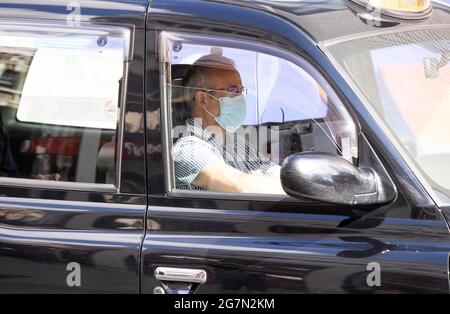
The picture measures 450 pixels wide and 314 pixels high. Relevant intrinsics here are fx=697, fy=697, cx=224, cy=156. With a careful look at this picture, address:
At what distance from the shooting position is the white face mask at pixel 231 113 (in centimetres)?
251

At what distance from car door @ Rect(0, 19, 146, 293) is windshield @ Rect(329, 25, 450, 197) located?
30.5 inches

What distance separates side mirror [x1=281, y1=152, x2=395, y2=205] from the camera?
210 cm

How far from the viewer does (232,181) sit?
2438mm

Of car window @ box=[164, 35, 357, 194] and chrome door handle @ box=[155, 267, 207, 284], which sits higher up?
car window @ box=[164, 35, 357, 194]

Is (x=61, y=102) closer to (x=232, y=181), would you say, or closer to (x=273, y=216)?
(x=232, y=181)

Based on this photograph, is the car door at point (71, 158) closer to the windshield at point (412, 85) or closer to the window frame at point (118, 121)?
the window frame at point (118, 121)

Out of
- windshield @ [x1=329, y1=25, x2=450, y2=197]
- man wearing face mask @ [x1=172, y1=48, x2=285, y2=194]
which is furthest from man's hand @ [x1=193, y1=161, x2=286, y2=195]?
windshield @ [x1=329, y1=25, x2=450, y2=197]

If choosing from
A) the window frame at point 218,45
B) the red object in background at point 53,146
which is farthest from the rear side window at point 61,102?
the window frame at point 218,45

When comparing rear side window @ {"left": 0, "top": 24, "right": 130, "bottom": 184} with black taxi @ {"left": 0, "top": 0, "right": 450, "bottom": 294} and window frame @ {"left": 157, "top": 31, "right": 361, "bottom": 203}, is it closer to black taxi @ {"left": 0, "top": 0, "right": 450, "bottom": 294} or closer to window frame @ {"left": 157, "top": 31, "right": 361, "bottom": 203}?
black taxi @ {"left": 0, "top": 0, "right": 450, "bottom": 294}

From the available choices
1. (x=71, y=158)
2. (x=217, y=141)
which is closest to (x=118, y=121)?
(x=71, y=158)

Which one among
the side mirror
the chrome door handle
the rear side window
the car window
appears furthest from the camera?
the rear side window

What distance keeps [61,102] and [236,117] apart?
642mm

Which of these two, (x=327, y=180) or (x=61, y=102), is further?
(x=61, y=102)
